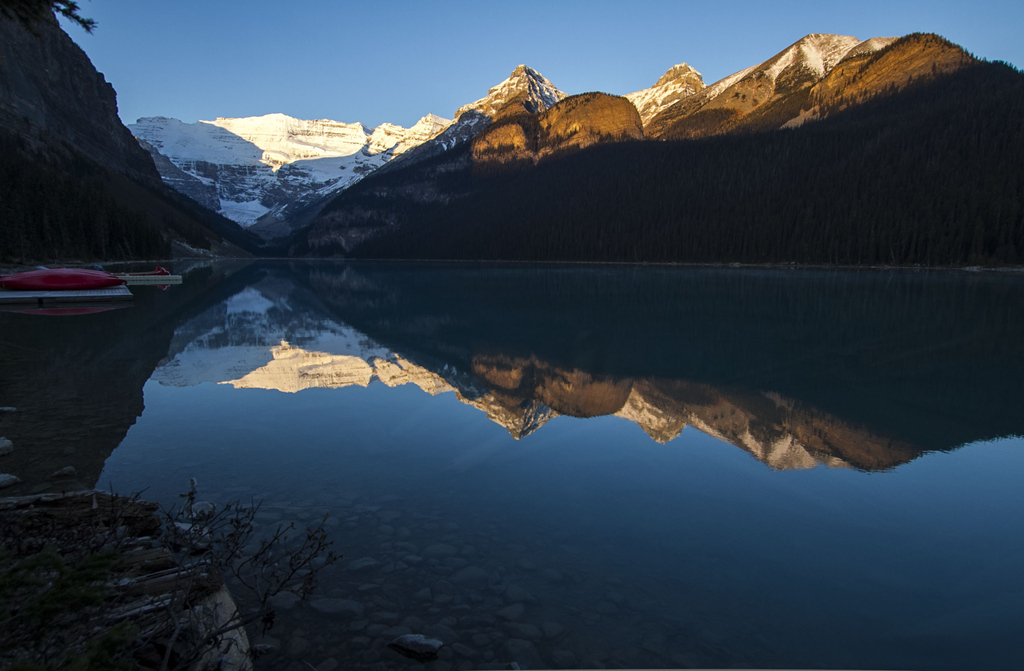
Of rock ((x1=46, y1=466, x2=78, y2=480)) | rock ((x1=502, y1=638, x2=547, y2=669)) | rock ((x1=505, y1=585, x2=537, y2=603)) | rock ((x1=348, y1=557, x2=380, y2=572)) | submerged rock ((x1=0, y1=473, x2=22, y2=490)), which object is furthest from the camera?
rock ((x1=46, y1=466, x2=78, y2=480))

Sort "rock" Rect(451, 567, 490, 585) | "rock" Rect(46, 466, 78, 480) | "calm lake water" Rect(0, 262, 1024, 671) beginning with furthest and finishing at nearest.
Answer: "rock" Rect(46, 466, 78, 480), "rock" Rect(451, 567, 490, 585), "calm lake water" Rect(0, 262, 1024, 671)

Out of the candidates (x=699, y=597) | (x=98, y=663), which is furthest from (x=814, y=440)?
(x=98, y=663)

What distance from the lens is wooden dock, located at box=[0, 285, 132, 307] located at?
27391 mm

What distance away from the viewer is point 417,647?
409 cm

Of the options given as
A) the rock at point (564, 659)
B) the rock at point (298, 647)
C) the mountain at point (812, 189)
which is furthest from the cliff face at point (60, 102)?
the rock at point (564, 659)

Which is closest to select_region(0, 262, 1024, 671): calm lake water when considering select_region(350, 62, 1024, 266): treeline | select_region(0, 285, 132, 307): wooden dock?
select_region(0, 285, 132, 307): wooden dock

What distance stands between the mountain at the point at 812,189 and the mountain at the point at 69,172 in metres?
71.0

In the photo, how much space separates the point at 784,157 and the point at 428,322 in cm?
12633

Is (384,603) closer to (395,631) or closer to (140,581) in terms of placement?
(395,631)

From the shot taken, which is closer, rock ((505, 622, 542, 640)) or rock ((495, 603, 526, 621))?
rock ((505, 622, 542, 640))

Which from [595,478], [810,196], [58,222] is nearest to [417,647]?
[595,478]

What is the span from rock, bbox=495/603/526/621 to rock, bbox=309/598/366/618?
1180mm

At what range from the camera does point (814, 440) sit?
9.29 m

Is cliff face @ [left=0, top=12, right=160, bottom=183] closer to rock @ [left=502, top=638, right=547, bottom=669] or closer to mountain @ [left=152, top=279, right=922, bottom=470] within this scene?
mountain @ [left=152, top=279, right=922, bottom=470]
